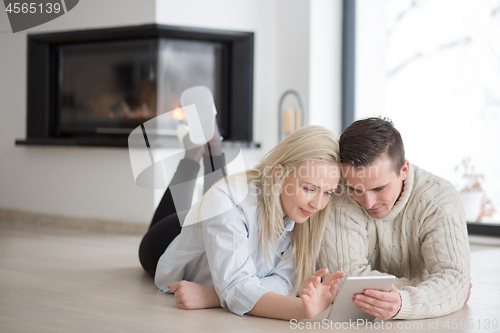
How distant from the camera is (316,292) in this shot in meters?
1.32

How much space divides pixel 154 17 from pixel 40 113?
1.21 meters

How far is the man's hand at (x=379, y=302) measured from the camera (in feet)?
4.45

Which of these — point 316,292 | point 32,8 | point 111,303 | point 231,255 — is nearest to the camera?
point 316,292

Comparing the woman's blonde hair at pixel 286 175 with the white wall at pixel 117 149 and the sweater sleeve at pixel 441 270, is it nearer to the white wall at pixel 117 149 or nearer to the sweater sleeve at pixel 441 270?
the sweater sleeve at pixel 441 270

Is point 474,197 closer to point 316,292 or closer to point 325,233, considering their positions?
point 325,233

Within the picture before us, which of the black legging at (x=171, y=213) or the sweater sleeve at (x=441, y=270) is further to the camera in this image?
the black legging at (x=171, y=213)

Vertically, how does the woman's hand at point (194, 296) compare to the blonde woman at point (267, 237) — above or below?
below

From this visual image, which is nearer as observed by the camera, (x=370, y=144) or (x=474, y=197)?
(x=370, y=144)

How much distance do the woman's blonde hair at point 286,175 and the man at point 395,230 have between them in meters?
0.04

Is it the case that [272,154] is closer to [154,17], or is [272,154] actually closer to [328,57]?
[154,17]

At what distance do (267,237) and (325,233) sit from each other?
7.5 inches

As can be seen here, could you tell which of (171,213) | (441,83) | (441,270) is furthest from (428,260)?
(441,83)

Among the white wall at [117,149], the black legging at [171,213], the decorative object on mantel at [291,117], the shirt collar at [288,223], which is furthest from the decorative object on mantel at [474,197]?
the shirt collar at [288,223]

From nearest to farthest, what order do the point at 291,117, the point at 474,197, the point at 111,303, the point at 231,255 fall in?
the point at 231,255, the point at 111,303, the point at 474,197, the point at 291,117
